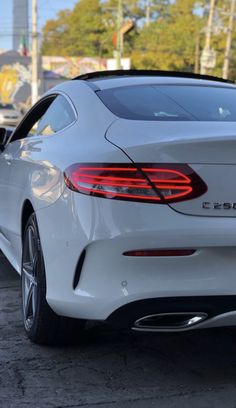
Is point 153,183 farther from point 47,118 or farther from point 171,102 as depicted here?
point 47,118

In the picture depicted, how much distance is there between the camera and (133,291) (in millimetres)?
2703

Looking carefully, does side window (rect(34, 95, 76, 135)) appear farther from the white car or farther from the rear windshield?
the white car

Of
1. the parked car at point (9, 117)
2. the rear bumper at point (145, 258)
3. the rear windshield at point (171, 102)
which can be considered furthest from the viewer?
the parked car at point (9, 117)

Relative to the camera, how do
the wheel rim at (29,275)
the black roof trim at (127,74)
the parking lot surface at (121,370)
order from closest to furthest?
the parking lot surface at (121,370) < the wheel rim at (29,275) < the black roof trim at (127,74)

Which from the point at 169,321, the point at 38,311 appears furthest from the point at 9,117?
the point at 169,321

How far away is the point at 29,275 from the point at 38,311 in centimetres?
39

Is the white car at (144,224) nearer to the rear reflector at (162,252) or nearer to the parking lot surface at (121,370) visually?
the rear reflector at (162,252)

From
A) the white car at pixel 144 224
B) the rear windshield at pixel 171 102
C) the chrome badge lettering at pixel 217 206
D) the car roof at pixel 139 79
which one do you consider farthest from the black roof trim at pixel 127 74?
the chrome badge lettering at pixel 217 206

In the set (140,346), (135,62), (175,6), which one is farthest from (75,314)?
(175,6)

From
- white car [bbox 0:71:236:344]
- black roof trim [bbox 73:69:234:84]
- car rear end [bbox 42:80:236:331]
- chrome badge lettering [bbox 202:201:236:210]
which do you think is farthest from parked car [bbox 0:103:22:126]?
chrome badge lettering [bbox 202:201:236:210]

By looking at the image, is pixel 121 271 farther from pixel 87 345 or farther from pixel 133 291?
pixel 87 345

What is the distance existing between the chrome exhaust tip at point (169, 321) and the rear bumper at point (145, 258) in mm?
59

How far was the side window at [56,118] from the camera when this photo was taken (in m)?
3.60

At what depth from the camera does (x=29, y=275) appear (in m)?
3.67
